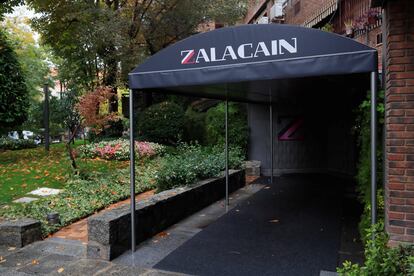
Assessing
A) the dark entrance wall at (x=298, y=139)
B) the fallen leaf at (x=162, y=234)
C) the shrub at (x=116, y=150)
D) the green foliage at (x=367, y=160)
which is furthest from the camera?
the shrub at (x=116, y=150)

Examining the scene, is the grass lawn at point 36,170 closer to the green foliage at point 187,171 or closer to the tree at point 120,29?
the green foliage at point 187,171

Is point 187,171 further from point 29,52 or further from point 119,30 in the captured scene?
point 29,52

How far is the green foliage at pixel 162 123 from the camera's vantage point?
604 inches

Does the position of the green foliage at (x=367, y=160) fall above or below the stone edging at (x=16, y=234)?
above

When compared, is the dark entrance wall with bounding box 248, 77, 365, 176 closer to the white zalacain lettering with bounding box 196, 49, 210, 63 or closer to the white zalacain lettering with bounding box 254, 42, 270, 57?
the white zalacain lettering with bounding box 196, 49, 210, 63

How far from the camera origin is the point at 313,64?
12.6 feet

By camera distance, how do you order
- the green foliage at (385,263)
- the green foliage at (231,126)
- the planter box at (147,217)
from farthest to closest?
the green foliage at (231,126) → the planter box at (147,217) → the green foliage at (385,263)

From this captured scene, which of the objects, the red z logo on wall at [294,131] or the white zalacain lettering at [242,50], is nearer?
the white zalacain lettering at [242,50]

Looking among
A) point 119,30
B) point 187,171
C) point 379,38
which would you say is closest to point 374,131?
point 187,171

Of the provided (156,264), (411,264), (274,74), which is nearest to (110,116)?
(156,264)

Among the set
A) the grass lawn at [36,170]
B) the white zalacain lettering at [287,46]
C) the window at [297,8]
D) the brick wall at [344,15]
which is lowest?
A: the grass lawn at [36,170]

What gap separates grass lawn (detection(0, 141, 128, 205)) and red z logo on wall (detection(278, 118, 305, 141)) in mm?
4977

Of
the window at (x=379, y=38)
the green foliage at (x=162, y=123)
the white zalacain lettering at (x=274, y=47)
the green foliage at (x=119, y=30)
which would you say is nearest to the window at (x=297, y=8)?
the green foliage at (x=119, y=30)

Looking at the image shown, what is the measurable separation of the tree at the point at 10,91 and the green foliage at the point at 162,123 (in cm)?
441
